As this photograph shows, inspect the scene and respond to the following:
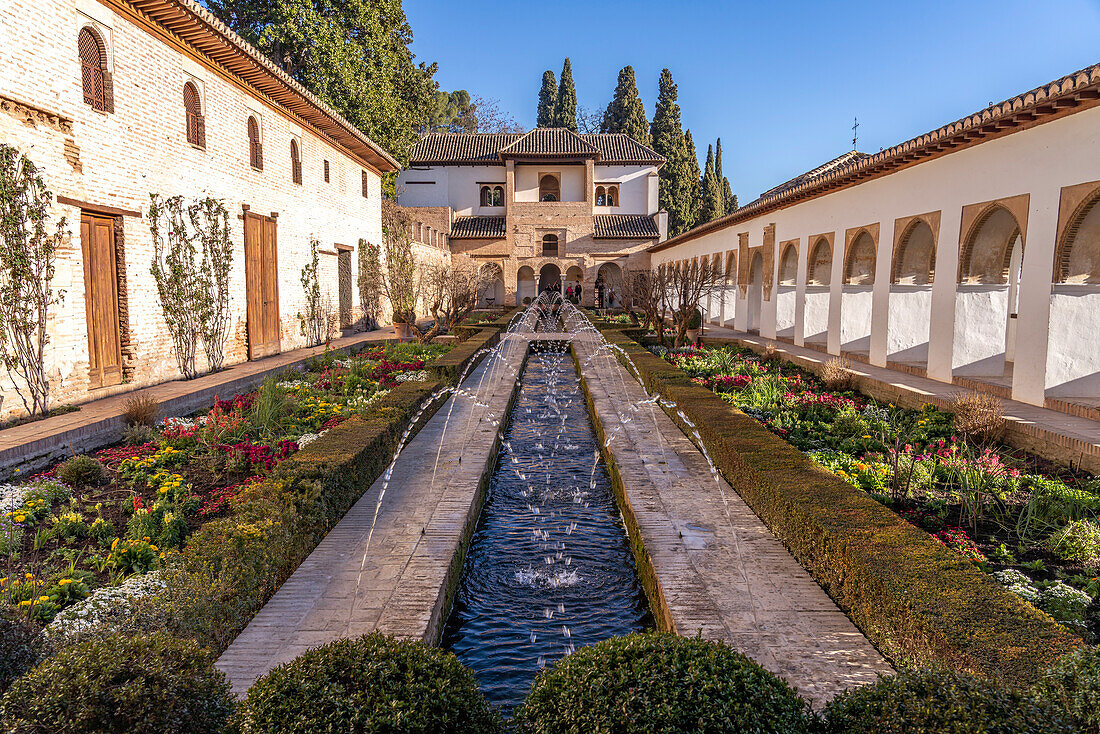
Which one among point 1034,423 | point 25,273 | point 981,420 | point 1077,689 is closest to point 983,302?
point 1034,423

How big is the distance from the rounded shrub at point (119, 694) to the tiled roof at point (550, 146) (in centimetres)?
3980

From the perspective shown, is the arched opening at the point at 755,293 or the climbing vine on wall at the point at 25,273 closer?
the climbing vine on wall at the point at 25,273

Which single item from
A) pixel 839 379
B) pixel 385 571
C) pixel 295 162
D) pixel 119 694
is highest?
pixel 295 162

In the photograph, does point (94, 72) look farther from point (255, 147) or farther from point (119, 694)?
point (119, 694)

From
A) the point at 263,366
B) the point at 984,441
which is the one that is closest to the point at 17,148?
the point at 263,366

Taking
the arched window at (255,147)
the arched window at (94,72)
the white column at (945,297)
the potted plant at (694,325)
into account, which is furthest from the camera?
the potted plant at (694,325)

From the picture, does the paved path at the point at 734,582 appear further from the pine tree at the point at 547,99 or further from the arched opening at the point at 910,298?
the pine tree at the point at 547,99

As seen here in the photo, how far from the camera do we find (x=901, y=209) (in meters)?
11.8

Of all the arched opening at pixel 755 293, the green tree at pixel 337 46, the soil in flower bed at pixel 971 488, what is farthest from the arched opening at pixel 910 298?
the green tree at pixel 337 46

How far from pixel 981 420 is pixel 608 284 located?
3369 cm

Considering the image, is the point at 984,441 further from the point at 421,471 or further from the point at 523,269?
the point at 523,269

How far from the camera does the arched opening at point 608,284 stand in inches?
1501

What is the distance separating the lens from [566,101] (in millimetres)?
52781

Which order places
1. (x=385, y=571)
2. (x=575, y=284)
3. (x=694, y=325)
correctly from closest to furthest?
(x=385, y=571)
(x=694, y=325)
(x=575, y=284)
